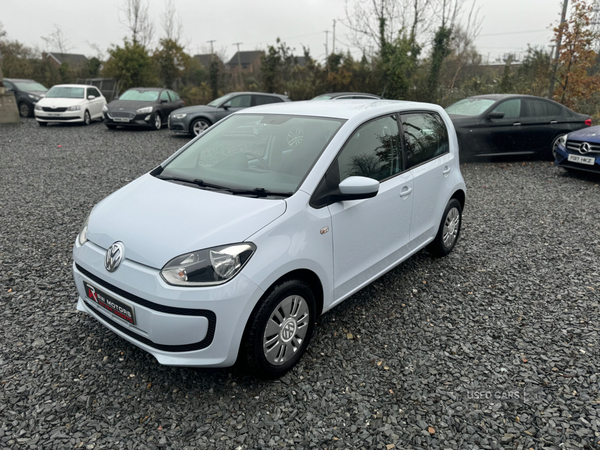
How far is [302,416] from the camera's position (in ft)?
8.76

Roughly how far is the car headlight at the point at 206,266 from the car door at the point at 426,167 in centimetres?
205

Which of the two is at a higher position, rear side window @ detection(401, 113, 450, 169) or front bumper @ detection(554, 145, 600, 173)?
rear side window @ detection(401, 113, 450, 169)

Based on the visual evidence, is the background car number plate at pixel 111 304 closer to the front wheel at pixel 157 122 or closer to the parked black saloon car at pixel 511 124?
the parked black saloon car at pixel 511 124

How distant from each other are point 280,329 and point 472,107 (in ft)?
30.9

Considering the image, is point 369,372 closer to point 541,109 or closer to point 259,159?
point 259,159

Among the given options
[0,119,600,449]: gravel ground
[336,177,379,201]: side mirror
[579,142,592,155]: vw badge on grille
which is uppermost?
[336,177,379,201]: side mirror

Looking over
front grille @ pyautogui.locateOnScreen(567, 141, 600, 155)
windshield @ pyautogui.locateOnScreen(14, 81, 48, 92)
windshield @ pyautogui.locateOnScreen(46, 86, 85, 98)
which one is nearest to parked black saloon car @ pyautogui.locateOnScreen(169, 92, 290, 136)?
windshield @ pyautogui.locateOnScreen(46, 86, 85, 98)

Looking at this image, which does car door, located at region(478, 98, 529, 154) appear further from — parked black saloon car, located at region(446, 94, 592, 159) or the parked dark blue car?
the parked dark blue car

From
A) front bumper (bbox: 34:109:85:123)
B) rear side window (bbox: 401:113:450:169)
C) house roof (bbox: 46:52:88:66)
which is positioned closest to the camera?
rear side window (bbox: 401:113:450:169)

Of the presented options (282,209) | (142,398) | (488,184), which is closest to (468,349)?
(282,209)

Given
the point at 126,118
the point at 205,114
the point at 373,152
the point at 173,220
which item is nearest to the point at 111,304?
the point at 173,220

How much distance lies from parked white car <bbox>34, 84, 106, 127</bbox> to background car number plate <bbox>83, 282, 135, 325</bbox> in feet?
50.6

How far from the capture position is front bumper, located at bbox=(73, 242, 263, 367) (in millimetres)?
2463

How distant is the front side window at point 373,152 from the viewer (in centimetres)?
330
